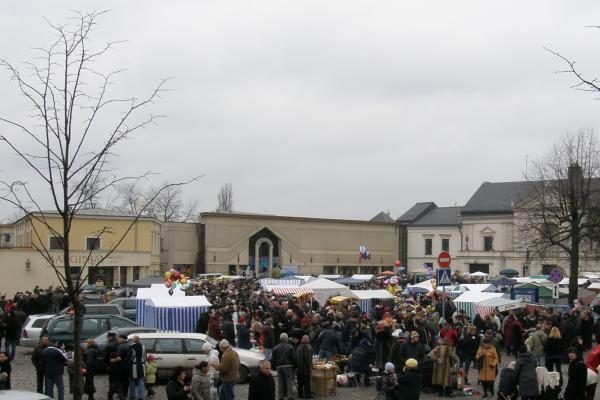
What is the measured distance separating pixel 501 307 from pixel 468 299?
55.7 inches

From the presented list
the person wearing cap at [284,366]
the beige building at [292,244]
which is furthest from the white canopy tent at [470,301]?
the beige building at [292,244]

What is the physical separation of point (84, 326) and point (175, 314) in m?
3.44

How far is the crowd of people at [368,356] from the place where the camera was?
15.1 m

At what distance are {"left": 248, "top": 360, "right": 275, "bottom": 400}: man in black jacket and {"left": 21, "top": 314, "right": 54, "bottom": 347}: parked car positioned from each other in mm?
12232

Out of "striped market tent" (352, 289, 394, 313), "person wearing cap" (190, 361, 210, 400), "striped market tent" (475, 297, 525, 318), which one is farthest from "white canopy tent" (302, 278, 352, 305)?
"person wearing cap" (190, 361, 210, 400)

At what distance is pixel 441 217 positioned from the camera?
313ft

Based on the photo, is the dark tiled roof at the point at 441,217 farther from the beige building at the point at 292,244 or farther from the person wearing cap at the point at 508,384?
the person wearing cap at the point at 508,384

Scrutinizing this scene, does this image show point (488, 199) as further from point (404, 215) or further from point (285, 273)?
point (285, 273)

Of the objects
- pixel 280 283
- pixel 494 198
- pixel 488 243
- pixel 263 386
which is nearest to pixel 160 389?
pixel 263 386

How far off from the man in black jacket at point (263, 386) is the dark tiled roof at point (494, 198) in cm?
7310

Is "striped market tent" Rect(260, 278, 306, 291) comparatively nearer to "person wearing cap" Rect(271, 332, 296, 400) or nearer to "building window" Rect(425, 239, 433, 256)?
"person wearing cap" Rect(271, 332, 296, 400)

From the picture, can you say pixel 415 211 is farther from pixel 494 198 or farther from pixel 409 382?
pixel 409 382

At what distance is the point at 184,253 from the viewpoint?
73.0m

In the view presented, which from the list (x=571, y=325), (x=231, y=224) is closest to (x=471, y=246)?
(x=231, y=224)
